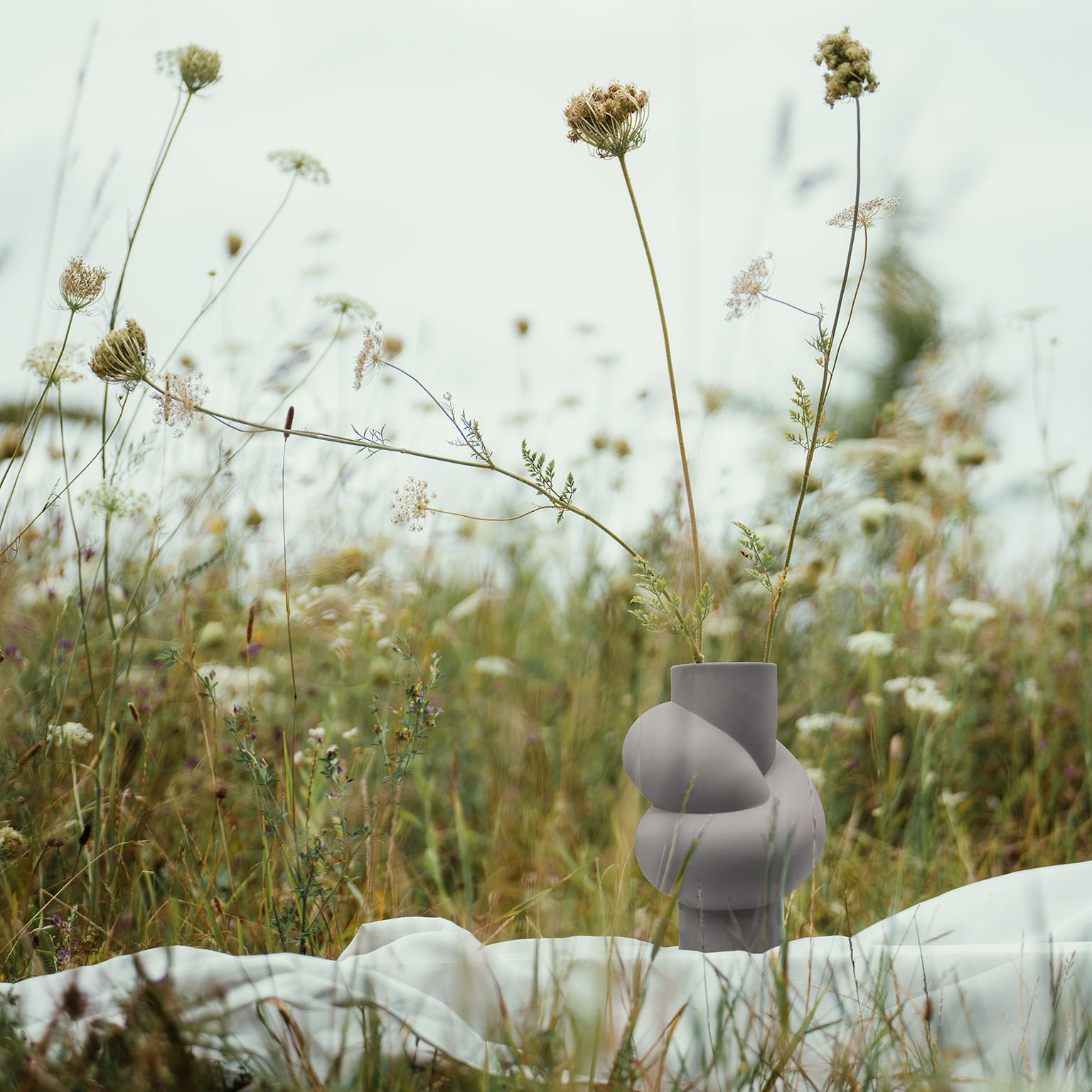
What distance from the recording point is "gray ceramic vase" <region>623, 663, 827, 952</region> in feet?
3.45

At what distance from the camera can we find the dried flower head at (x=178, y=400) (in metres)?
1.09

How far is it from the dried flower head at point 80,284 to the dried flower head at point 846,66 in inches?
38.1

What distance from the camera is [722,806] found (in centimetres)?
108

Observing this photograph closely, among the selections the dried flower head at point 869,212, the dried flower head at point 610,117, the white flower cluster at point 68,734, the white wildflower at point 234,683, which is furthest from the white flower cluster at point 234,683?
the dried flower head at point 869,212

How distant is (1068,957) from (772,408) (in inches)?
104

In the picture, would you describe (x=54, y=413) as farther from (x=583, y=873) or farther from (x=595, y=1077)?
(x=595, y=1077)

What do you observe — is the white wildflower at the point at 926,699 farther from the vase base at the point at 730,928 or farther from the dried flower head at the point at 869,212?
the dried flower head at the point at 869,212

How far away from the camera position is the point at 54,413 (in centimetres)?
204

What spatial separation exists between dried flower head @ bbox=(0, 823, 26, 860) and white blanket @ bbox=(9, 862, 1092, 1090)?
0.40m

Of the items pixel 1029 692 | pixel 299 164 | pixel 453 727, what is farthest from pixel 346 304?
pixel 1029 692

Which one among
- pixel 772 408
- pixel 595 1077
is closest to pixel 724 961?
pixel 595 1077

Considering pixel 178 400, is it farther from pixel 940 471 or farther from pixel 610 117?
pixel 940 471

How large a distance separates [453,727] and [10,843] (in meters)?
1.28

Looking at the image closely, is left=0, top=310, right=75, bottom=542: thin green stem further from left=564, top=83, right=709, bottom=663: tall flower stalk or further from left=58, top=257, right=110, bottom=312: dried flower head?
left=564, top=83, right=709, bottom=663: tall flower stalk
